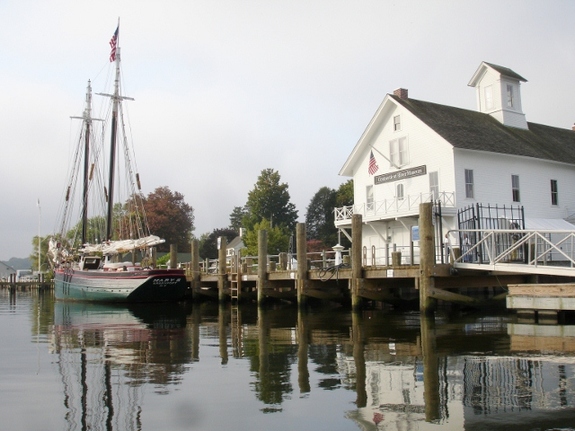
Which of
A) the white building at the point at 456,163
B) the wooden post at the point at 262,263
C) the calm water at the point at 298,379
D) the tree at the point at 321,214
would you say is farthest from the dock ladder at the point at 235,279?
the tree at the point at 321,214

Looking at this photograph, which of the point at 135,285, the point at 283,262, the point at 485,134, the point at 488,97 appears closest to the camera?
the point at 283,262

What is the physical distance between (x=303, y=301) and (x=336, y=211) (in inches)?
353

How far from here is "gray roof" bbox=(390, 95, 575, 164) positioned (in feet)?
103

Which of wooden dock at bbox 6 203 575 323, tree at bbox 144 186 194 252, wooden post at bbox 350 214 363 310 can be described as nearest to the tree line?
tree at bbox 144 186 194 252

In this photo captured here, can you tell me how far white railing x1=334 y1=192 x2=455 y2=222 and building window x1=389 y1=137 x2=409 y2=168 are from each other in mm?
2062

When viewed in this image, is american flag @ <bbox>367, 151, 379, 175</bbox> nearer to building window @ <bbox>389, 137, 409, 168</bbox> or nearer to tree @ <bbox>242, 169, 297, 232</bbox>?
building window @ <bbox>389, 137, 409, 168</bbox>

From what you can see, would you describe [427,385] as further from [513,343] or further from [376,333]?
[376,333]

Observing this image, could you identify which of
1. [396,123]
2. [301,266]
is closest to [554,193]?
[396,123]

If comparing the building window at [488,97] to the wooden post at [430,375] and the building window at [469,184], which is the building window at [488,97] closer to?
the building window at [469,184]

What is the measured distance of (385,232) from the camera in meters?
34.2

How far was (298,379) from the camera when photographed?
1116cm

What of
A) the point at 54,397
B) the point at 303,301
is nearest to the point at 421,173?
the point at 303,301

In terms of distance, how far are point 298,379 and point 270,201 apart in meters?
69.3

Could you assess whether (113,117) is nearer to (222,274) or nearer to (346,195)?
(222,274)
